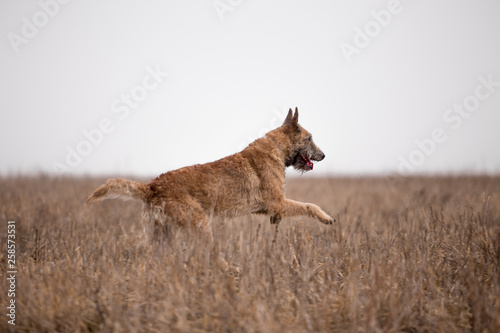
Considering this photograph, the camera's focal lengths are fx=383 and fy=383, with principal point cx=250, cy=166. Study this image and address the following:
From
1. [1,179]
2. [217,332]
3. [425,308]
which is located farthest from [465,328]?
[1,179]

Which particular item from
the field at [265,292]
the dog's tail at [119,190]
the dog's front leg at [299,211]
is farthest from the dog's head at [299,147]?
the dog's tail at [119,190]

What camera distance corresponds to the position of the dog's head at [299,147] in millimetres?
6414

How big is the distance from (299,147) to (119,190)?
3060 mm

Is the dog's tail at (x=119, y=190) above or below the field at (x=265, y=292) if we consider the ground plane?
above

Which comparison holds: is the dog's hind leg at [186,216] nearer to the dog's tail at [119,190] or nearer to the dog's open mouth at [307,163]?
the dog's tail at [119,190]

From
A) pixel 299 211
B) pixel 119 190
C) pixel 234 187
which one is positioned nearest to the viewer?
pixel 119 190

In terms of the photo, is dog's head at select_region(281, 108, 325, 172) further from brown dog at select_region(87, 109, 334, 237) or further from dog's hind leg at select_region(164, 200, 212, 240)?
dog's hind leg at select_region(164, 200, 212, 240)

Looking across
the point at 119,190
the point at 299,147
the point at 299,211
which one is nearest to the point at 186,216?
the point at 119,190

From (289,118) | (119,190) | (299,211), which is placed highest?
(289,118)

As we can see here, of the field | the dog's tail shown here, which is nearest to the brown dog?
the dog's tail

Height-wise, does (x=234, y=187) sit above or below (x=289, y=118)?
below

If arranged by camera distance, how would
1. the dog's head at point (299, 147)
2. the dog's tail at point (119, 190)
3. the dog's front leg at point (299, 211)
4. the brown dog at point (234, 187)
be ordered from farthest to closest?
the dog's head at point (299, 147), the dog's front leg at point (299, 211), the brown dog at point (234, 187), the dog's tail at point (119, 190)

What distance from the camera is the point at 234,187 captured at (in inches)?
215

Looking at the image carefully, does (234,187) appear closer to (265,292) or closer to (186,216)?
(186,216)
